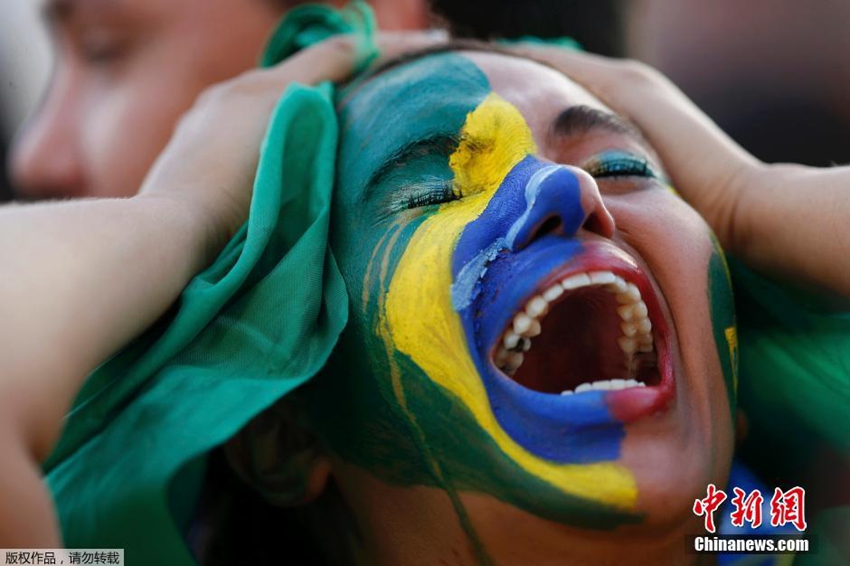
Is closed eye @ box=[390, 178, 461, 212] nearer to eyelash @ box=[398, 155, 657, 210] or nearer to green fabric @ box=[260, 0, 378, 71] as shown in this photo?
eyelash @ box=[398, 155, 657, 210]

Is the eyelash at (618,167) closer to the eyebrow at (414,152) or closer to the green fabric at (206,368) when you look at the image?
the eyebrow at (414,152)

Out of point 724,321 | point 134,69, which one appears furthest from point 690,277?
point 134,69

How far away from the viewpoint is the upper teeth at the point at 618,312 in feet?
3.01

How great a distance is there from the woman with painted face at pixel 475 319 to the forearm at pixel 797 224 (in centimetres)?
1

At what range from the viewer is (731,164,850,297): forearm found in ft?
3.51

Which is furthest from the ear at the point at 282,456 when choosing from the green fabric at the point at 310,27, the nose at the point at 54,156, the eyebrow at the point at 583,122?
the nose at the point at 54,156

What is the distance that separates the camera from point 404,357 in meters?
0.96

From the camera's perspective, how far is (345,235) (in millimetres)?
1095

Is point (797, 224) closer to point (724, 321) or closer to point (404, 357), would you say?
point (724, 321)

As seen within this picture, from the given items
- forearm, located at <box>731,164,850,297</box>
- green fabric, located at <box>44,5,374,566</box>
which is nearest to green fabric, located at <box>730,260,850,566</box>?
forearm, located at <box>731,164,850,297</box>

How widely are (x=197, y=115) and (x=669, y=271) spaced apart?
28.9 inches

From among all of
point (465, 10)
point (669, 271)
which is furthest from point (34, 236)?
point (465, 10)

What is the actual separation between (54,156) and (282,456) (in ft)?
3.81

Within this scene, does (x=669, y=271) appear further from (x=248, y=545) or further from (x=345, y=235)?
(x=248, y=545)
